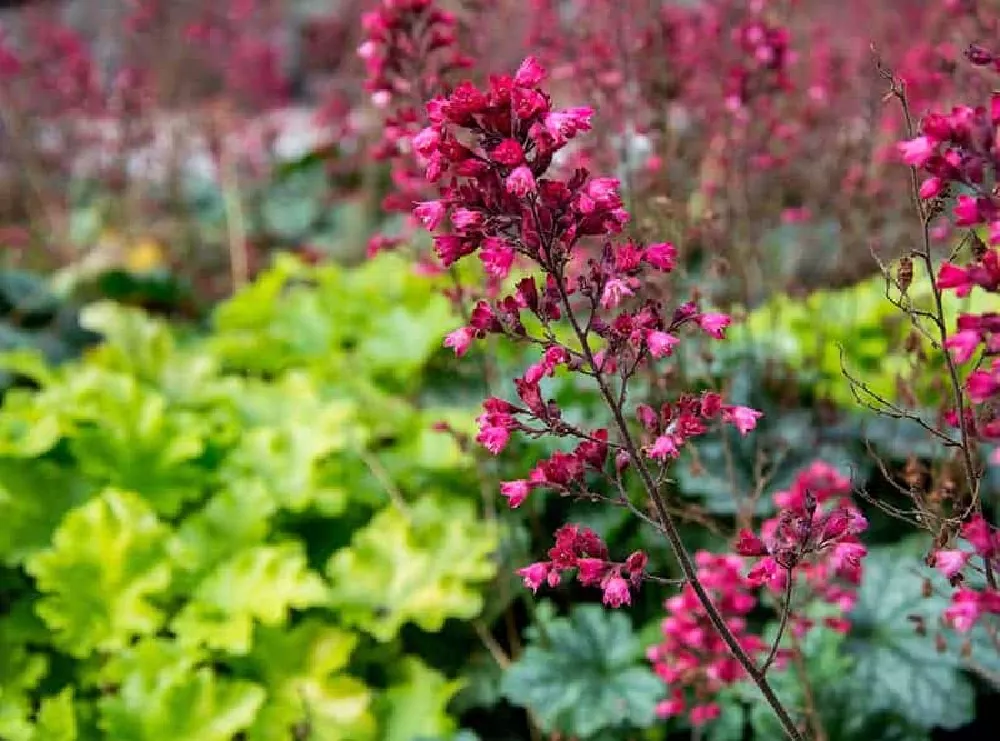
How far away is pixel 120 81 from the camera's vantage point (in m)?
4.38

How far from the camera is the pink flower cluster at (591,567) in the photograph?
1187 millimetres

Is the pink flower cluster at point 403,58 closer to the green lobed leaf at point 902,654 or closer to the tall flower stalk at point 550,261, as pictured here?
the tall flower stalk at point 550,261

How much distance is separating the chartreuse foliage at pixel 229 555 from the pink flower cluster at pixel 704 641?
52 cm

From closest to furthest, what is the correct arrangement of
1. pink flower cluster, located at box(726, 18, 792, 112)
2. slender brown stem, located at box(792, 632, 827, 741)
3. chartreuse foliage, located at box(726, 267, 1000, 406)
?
slender brown stem, located at box(792, 632, 827, 741) < pink flower cluster, located at box(726, 18, 792, 112) < chartreuse foliage, located at box(726, 267, 1000, 406)

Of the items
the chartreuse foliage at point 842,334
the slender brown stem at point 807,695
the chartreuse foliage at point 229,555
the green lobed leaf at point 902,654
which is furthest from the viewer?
the chartreuse foliage at point 842,334

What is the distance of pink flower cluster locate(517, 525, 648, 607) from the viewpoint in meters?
1.19

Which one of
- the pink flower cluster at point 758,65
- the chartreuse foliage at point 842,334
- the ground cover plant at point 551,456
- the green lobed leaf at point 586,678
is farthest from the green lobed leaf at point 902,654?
the pink flower cluster at point 758,65

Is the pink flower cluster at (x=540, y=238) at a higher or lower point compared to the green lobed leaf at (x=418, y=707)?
higher

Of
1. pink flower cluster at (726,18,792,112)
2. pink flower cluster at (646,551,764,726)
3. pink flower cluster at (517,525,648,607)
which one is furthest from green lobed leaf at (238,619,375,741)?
pink flower cluster at (726,18,792,112)

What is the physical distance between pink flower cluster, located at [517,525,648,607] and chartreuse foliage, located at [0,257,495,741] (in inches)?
37.6

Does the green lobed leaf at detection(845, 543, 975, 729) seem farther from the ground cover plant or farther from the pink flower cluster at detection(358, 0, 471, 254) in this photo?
the pink flower cluster at detection(358, 0, 471, 254)

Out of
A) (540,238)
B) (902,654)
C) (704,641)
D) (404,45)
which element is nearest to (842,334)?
(902,654)

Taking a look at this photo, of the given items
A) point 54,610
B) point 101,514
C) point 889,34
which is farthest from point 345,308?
point 889,34

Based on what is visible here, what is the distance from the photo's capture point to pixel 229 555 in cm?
233
